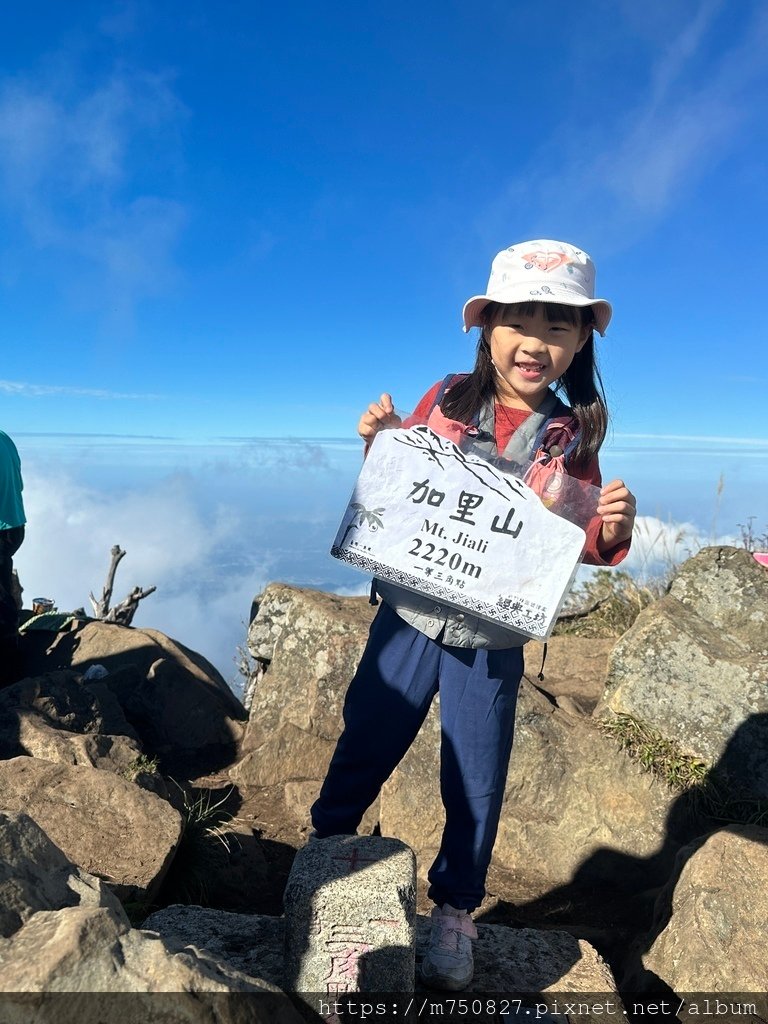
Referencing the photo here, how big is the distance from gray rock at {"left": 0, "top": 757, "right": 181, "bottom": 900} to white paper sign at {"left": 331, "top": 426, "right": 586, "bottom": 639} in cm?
218

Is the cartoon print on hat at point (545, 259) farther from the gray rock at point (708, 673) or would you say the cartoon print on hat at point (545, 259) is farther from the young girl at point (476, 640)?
the gray rock at point (708, 673)

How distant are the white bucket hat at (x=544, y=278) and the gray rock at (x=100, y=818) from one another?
318cm

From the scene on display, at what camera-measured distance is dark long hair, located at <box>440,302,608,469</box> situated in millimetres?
3010

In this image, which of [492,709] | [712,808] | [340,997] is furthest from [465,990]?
[712,808]

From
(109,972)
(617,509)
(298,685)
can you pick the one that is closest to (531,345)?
(617,509)

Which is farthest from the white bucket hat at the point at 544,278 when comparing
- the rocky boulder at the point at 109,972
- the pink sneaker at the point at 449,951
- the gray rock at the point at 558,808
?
the gray rock at the point at 558,808

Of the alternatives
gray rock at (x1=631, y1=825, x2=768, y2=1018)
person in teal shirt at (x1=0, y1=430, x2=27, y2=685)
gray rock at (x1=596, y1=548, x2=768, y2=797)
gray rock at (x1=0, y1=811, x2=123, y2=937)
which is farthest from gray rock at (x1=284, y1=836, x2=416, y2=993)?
person in teal shirt at (x1=0, y1=430, x2=27, y2=685)

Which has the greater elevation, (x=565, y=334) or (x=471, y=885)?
(x=565, y=334)

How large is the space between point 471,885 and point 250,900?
7.78ft

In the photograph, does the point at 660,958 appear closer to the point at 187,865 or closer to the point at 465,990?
the point at 465,990

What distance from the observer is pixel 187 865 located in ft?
14.8

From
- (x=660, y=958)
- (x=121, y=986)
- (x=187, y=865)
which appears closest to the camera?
(x=121, y=986)

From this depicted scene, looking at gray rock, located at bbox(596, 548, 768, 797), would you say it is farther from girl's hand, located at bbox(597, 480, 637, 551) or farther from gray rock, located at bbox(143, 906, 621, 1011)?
girl's hand, located at bbox(597, 480, 637, 551)

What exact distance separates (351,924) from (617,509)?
1.83 meters
